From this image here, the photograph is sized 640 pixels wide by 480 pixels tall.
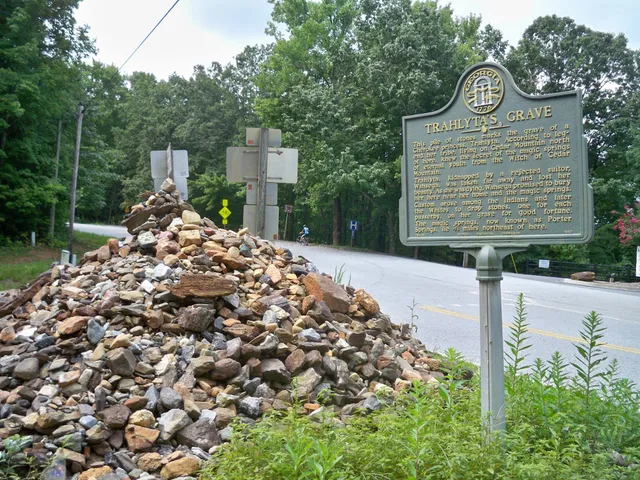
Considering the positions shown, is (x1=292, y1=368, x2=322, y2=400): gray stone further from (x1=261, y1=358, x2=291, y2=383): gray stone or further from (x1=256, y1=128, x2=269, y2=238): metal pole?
(x1=256, y1=128, x2=269, y2=238): metal pole

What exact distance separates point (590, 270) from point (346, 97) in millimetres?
14453

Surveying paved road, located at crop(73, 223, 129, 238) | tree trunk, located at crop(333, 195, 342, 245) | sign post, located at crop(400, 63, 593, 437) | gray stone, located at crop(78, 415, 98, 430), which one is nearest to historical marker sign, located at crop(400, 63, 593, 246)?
sign post, located at crop(400, 63, 593, 437)

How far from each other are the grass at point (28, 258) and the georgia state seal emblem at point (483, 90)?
13386 mm

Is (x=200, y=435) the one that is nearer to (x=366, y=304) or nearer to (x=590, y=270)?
(x=366, y=304)

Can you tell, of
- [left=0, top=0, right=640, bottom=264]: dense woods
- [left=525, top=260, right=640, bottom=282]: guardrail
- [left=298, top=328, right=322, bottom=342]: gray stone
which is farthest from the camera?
[left=525, top=260, right=640, bottom=282]: guardrail

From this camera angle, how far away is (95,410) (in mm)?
4375

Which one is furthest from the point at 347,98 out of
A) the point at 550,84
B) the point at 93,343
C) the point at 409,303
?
the point at 93,343

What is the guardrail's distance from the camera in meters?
24.1

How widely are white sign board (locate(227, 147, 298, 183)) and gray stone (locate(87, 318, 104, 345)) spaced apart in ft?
10.7

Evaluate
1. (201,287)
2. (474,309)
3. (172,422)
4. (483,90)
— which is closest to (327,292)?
(201,287)

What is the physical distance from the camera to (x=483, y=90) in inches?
158

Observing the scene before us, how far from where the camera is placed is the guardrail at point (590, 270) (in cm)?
2409

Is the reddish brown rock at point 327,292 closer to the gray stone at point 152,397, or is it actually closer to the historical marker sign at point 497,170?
the historical marker sign at point 497,170

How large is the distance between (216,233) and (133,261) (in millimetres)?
1102
